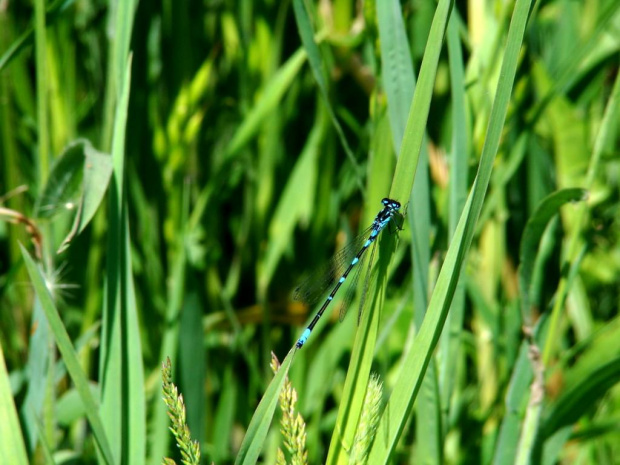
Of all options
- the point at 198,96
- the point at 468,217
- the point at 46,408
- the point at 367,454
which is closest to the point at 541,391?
the point at 367,454

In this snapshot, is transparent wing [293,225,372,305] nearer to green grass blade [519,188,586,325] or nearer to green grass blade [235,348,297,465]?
green grass blade [519,188,586,325]

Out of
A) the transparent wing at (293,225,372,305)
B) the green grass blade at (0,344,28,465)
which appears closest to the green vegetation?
the green grass blade at (0,344,28,465)

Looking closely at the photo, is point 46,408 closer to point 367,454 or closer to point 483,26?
point 367,454

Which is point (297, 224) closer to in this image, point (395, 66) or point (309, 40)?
point (309, 40)

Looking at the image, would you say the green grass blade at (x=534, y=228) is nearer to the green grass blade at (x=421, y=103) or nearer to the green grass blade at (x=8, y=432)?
the green grass blade at (x=421, y=103)

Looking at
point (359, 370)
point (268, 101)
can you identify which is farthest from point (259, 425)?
point (268, 101)

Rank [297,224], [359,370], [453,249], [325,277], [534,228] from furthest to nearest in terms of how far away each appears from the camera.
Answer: [297,224]
[325,277]
[534,228]
[359,370]
[453,249]
